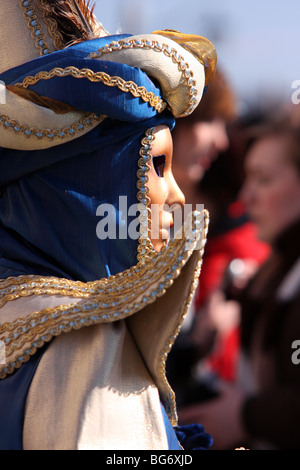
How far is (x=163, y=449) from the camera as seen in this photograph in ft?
4.40

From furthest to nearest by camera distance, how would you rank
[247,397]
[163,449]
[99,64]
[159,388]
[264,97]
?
[264,97] → [247,397] → [99,64] → [159,388] → [163,449]

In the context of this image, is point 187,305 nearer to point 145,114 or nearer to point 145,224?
point 145,224

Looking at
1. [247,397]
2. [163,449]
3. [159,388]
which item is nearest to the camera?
[163,449]

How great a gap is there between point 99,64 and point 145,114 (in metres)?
0.14

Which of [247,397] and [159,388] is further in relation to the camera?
[247,397]

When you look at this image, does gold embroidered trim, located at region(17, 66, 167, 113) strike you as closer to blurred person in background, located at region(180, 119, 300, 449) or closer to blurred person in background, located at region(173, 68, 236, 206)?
blurred person in background, located at region(180, 119, 300, 449)

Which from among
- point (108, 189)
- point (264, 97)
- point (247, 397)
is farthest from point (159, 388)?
point (264, 97)

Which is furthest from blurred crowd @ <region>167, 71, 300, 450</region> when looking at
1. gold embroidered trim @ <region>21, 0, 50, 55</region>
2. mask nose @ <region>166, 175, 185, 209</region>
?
gold embroidered trim @ <region>21, 0, 50, 55</region>

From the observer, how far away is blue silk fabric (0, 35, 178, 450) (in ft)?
5.07

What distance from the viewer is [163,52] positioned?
1.62m

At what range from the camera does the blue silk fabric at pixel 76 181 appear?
1546 millimetres

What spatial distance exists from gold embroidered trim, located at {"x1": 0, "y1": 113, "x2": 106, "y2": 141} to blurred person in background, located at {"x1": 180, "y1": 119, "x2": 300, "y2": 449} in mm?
1304

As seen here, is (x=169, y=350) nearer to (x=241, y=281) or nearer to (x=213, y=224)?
(x=241, y=281)

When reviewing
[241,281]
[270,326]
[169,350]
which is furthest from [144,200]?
[241,281]
